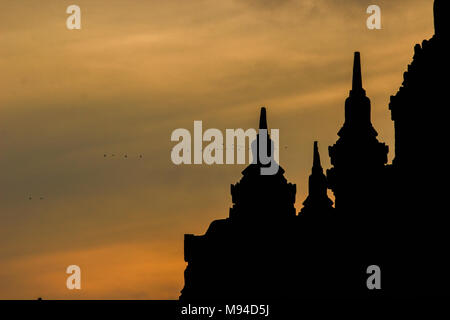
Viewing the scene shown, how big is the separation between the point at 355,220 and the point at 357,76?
363 inches

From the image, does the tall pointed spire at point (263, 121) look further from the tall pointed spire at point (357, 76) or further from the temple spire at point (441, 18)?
the temple spire at point (441, 18)

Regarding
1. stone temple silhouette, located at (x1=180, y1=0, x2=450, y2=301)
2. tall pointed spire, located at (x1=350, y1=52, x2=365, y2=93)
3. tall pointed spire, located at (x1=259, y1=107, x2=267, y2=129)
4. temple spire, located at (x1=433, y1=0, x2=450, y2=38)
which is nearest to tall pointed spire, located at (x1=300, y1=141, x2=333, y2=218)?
stone temple silhouette, located at (x1=180, y1=0, x2=450, y2=301)

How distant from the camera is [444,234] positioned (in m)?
78.7

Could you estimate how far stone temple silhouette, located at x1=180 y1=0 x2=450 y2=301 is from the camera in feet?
266

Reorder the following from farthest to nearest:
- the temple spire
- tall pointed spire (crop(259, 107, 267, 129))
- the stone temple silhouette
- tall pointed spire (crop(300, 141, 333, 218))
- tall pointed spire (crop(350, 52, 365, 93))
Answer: tall pointed spire (crop(300, 141, 333, 218)) < tall pointed spire (crop(259, 107, 267, 129)) < tall pointed spire (crop(350, 52, 365, 93)) < the temple spire < the stone temple silhouette

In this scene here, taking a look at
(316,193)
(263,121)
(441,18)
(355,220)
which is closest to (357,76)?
(355,220)

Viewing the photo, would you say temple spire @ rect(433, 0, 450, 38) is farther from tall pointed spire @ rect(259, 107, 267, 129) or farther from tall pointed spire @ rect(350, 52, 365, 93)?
tall pointed spire @ rect(259, 107, 267, 129)

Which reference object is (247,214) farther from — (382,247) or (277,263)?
(382,247)

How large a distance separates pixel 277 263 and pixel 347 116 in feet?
36.4

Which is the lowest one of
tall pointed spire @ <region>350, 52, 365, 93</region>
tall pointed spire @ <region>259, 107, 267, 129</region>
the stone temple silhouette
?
the stone temple silhouette

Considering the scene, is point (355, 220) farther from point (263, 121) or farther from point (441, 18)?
point (263, 121)

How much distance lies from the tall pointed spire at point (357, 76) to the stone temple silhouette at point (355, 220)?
8 cm

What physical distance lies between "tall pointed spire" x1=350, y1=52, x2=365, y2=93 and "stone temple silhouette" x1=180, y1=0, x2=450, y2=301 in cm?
8

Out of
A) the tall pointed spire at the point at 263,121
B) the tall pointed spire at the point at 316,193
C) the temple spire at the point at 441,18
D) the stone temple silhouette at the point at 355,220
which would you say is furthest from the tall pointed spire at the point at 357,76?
the tall pointed spire at the point at 316,193
